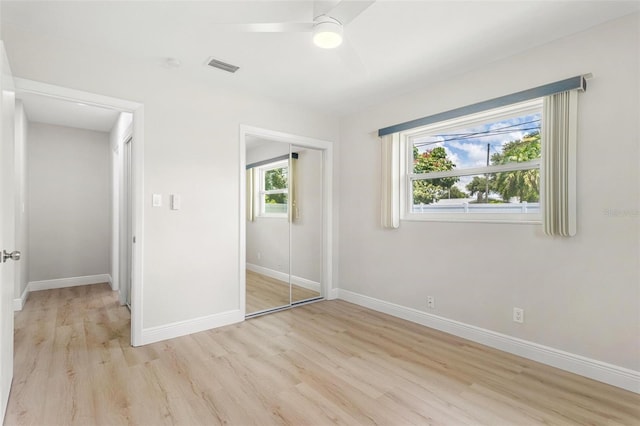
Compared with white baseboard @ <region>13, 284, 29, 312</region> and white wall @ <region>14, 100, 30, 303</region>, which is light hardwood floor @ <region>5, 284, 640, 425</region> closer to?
white baseboard @ <region>13, 284, 29, 312</region>

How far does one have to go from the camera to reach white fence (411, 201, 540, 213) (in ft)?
9.00

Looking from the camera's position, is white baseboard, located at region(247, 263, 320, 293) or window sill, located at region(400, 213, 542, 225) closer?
window sill, located at region(400, 213, 542, 225)

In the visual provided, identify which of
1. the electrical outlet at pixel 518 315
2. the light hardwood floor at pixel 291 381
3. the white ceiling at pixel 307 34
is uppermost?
the white ceiling at pixel 307 34

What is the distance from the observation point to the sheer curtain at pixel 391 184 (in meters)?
3.66

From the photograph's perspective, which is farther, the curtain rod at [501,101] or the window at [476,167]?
the window at [476,167]

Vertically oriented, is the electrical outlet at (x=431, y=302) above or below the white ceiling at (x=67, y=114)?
below

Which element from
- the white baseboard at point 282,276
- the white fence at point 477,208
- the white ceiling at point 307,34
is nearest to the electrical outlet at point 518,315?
the white fence at point 477,208

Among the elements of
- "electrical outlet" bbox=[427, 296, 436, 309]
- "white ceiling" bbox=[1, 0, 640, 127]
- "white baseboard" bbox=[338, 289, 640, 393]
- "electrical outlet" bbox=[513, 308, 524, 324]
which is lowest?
"white baseboard" bbox=[338, 289, 640, 393]

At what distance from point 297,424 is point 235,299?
1.86 meters

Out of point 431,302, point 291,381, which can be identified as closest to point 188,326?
point 291,381

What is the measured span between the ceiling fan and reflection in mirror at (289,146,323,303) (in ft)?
7.55

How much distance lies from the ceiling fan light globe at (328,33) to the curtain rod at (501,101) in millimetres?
1669

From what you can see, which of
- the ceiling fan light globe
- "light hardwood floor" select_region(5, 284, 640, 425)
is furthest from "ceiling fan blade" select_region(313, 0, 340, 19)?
"light hardwood floor" select_region(5, 284, 640, 425)

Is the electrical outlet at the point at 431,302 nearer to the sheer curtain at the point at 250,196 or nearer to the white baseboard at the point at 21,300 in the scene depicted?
the sheer curtain at the point at 250,196
